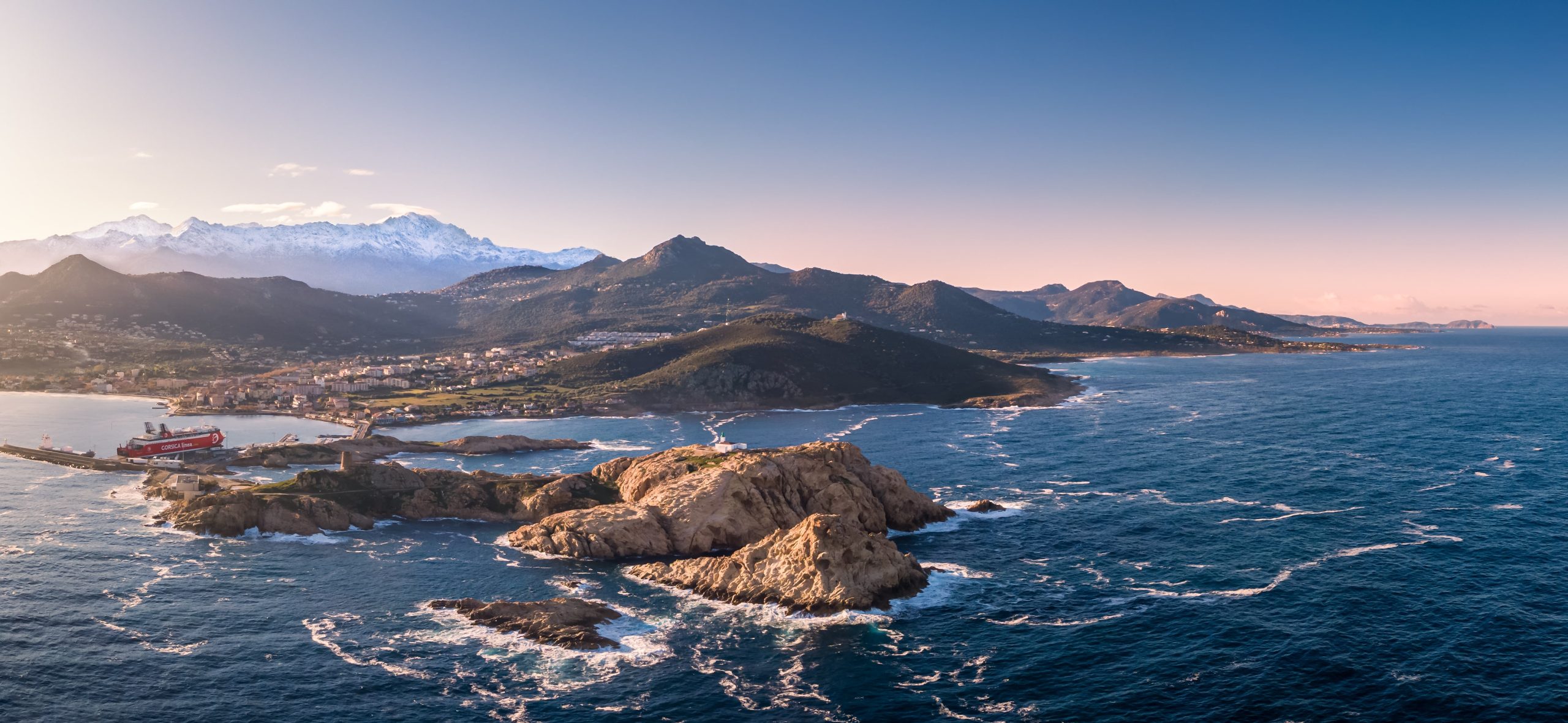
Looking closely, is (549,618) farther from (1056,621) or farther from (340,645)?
(1056,621)

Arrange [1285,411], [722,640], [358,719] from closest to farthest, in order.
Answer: [358,719] → [722,640] → [1285,411]

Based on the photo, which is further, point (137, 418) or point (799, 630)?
point (137, 418)

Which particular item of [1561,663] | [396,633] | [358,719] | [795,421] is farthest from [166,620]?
[795,421]

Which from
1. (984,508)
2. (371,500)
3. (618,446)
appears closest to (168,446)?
(371,500)

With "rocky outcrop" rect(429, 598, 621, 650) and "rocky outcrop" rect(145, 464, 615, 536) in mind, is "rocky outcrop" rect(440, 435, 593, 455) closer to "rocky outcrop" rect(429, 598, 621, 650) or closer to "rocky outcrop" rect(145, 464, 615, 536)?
"rocky outcrop" rect(145, 464, 615, 536)

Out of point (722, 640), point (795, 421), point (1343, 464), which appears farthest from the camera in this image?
point (795, 421)

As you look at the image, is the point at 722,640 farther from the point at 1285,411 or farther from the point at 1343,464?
the point at 1285,411

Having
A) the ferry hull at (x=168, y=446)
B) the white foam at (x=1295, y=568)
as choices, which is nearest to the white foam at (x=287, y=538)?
the ferry hull at (x=168, y=446)
